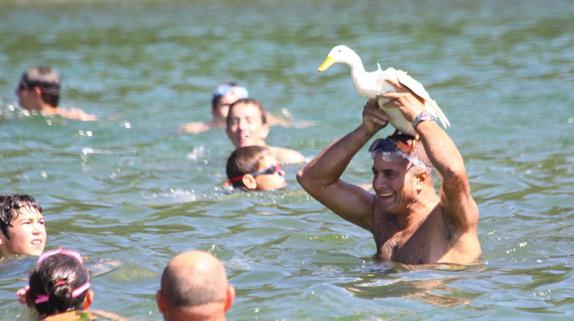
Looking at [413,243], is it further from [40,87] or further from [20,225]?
[40,87]

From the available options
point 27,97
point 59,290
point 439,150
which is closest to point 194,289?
point 59,290

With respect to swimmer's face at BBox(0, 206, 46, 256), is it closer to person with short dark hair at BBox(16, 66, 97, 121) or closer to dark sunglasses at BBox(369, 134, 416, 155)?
dark sunglasses at BBox(369, 134, 416, 155)

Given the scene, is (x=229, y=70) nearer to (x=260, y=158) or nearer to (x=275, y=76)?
(x=275, y=76)

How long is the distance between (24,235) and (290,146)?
5540 mm

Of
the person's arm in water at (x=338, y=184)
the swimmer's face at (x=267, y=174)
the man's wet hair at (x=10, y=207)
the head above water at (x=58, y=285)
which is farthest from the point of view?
the swimmer's face at (x=267, y=174)

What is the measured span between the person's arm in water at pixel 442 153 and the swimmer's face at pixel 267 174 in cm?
392

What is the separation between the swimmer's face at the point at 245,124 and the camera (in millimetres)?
11664

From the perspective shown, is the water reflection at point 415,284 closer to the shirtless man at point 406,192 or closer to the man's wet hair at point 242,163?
the shirtless man at point 406,192

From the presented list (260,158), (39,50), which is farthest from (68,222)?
(39,50)

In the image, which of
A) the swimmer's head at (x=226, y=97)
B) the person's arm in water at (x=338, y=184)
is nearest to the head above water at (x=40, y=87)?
the swimmer's head at (x=226, y=97)

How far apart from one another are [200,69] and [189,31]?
5549mm

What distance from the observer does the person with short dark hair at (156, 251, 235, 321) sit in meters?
4.66

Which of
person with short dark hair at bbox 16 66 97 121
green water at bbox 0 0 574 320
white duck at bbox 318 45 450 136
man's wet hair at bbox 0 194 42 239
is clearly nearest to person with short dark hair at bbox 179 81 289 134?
green water at bbox 0 0 574 320

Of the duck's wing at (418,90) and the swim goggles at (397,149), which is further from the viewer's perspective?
the swim goggles at (397,149)
